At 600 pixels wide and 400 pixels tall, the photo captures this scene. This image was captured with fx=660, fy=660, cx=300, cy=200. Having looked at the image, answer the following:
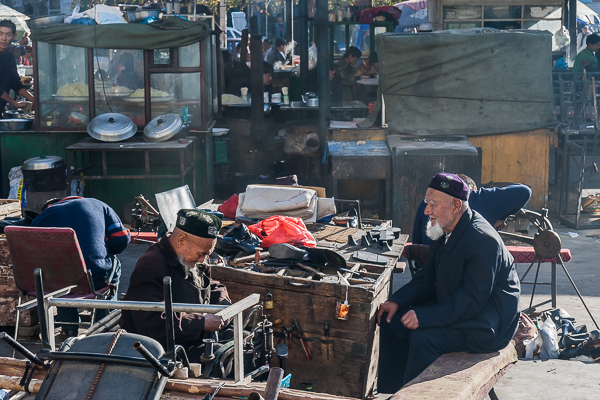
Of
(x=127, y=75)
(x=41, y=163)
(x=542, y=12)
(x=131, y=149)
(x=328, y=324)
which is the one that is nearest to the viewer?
(x=328, y=324)

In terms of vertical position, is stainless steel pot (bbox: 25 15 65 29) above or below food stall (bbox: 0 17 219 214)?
above

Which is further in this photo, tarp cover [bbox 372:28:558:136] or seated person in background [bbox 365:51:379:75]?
seated person in background [bbox 365:51:379:75]

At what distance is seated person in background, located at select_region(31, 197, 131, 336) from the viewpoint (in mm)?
4906

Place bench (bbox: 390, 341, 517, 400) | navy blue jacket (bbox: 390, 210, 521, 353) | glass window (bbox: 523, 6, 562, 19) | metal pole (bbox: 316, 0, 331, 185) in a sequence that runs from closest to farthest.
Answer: bench (bbox: 390, 341, 517, 400)
navy blue jacket (bbox: 390, 210, 521, 353)
metal pole (bbox: 316, 0, 331, 185)
glass window (bbox: 523, 6, 562, 19)

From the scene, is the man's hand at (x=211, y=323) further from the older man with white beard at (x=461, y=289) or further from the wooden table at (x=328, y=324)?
→ the older man with white beard at (x=461, y=289)

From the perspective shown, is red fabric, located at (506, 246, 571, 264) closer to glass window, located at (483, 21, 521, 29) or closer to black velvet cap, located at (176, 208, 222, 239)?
black velvet cap, located at (176, 208, 222, 239)

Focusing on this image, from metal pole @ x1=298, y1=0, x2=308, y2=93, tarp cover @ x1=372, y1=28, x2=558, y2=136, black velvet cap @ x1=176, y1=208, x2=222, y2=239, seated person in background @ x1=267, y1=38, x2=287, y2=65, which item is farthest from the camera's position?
seated person in background @ x1=267, y1=38, x2=287, y2=65

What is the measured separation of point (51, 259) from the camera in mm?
4703

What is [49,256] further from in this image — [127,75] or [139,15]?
[139,15]

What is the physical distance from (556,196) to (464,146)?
2.71m

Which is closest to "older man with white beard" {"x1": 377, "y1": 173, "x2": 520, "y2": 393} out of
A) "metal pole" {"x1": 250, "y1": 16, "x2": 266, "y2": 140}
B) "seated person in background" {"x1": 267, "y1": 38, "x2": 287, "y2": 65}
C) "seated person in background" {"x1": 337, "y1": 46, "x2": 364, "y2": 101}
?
"metal pole" {"x1": 250, "y1": 16, "x2": 266, "y2": 140}

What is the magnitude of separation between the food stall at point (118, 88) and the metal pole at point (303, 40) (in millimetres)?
4667

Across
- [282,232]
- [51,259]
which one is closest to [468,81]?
[282,232]

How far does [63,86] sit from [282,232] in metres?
5.80
